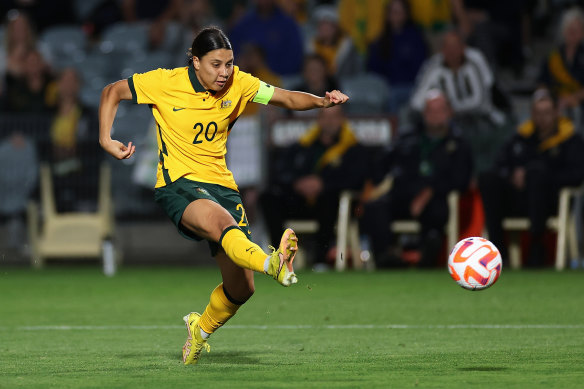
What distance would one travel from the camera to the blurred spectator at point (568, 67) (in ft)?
52.7

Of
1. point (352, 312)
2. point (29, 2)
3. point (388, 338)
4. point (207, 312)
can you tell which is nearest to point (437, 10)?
point (29, 2)

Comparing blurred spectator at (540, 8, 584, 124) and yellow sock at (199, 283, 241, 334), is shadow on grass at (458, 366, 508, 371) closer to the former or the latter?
yellow sock at (199, 283, 241, 334)

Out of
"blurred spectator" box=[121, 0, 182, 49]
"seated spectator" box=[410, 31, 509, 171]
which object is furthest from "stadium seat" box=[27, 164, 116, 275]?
"seated spectator" box=[410, 31, 509, 171]

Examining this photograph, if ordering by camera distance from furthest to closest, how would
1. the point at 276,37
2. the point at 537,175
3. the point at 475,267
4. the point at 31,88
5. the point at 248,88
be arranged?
the point at 31,88 → the point at 276,37 → the point at 537,175 → the point at 475,267 → the point at 248,88

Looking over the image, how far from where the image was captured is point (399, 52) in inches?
677

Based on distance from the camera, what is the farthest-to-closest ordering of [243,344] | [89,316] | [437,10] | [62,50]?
[62,50]
[437,10]
[89,316]
[243,344]

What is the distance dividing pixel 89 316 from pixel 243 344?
2.47 m

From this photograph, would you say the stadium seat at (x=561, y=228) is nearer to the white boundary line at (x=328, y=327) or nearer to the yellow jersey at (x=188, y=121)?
the white boundary line at (x=328, y=327)

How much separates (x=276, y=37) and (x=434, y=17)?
7.65ft

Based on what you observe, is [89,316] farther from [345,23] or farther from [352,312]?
[345,23]

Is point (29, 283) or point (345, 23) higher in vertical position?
point (345, 23)

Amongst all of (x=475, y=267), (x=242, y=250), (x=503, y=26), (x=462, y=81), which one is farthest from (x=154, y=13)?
(x=242, y=250)

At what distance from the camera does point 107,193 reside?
1662 centimetres

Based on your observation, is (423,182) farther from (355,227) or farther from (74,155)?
(74,155)
